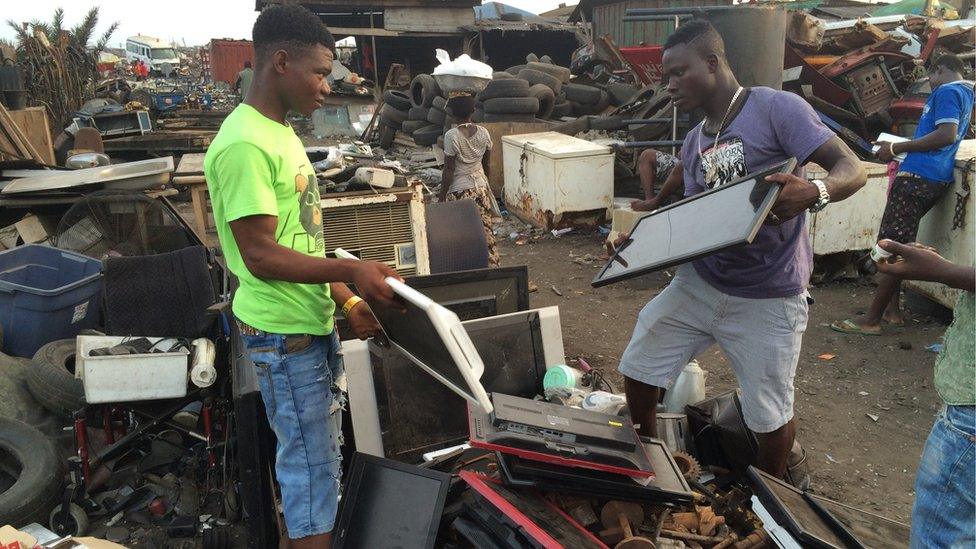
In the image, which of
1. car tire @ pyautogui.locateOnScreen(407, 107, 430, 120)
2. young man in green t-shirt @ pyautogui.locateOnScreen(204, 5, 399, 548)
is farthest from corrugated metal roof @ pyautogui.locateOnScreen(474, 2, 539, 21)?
young man in green t-shirt @ pyautogui.locateOnScreen(204, 5, 399, 548)

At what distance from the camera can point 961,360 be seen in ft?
5.70

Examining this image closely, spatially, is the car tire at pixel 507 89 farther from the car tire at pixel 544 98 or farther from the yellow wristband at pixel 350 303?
the yellow wristband at pixel 350 303

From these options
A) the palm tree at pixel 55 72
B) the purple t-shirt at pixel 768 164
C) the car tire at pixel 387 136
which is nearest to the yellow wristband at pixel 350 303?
the purple t-shirt at pixel 768 164

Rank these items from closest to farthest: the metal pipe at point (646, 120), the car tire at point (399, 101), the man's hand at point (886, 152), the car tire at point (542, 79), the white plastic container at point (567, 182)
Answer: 1. the man's hand at point (886, 152)
2. the white plastic container at point (567, 182)
3. the metal pipe at point (646, 120)
4. the car tire at point (542, 79)
5. the car tire at point (399, 101)

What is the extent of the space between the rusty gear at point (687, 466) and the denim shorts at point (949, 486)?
3.54ft

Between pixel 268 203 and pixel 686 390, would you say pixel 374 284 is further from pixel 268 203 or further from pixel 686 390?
pixel 686 390

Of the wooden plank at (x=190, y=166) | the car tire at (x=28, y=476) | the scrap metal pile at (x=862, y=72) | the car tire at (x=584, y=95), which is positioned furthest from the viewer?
the car tire at (x=584, y=95)

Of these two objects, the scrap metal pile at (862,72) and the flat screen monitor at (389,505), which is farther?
the scrap metal pile at (862,72)

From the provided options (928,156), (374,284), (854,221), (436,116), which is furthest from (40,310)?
(436,116)

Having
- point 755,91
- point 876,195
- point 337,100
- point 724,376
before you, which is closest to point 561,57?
point 337,100

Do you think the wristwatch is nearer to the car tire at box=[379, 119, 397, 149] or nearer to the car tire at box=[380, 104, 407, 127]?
the car tire at box=[380, 104, 407, 127]

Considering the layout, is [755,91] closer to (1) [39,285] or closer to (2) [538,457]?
(2) [538,457]

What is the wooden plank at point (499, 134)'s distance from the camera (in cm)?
988

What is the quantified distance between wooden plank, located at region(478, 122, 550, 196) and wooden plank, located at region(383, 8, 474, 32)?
1043 centimetres
